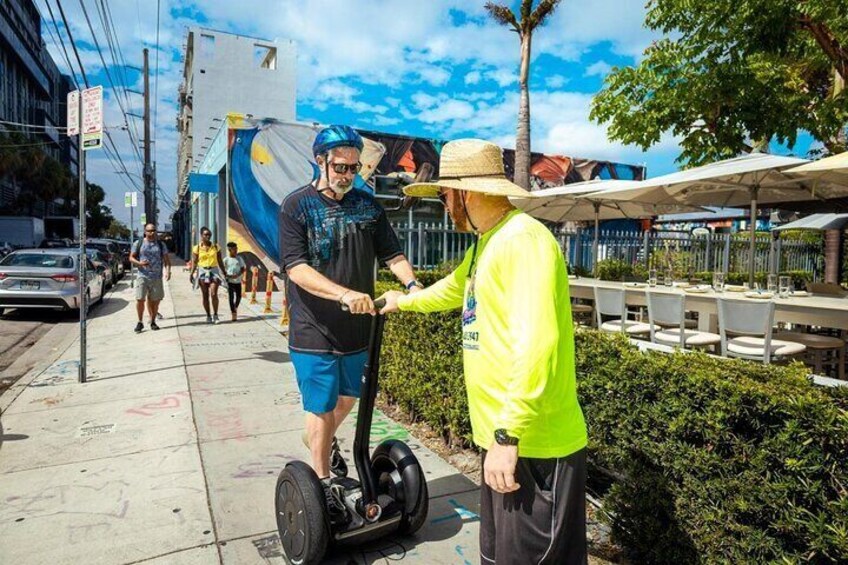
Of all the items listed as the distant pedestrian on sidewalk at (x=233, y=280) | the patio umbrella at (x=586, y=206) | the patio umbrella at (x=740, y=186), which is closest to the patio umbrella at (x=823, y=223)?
the patio umbrella at (x=586, y=206)

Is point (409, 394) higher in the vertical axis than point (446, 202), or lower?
lower

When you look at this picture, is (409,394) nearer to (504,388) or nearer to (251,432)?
(251,432)

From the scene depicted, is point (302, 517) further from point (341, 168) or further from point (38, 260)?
point (38, 260)

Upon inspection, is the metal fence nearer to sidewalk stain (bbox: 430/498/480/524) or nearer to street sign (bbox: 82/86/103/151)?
street sign (bbox: 82/86/103/151)

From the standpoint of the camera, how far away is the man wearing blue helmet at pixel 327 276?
2770mm

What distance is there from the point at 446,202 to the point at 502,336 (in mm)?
593

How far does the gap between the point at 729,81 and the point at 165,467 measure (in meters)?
11.2

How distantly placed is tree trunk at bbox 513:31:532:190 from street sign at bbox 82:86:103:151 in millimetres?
11442

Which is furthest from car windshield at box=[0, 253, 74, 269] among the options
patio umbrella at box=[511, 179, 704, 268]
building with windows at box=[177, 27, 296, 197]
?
building with windows at box=[177, 27, 296, 197]

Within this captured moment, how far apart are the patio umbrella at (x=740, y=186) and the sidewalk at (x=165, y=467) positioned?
5709 mm

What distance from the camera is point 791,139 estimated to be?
10805 millimetres

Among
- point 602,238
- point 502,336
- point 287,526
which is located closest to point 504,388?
point 502,336

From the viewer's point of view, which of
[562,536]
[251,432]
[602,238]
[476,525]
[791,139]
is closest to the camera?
[562,536]

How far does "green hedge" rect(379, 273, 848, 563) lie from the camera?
1.96 metres
